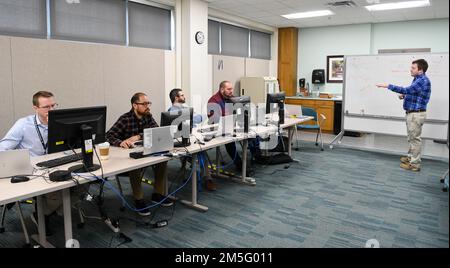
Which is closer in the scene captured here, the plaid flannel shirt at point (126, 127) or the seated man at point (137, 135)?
the seated man at point (137, 135)

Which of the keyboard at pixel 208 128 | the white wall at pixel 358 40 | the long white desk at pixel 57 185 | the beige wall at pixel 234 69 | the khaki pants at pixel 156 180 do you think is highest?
the white wall at pixel 358 40

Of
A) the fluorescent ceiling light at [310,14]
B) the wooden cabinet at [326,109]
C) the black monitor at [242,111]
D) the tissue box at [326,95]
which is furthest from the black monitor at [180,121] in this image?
the tissue box at [326,95]

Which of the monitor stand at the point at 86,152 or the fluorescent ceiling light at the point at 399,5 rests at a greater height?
the fluorescent ceiling light at the point at 399,5

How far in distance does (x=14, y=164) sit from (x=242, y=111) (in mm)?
2469

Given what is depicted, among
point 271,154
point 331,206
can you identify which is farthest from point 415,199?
point 271,154

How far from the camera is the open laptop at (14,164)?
2.21 meters

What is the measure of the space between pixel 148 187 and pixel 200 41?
3003 mm

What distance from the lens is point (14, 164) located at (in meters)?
2.24

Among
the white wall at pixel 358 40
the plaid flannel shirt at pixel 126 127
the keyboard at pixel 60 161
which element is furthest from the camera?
the white wall at pixel 358 40

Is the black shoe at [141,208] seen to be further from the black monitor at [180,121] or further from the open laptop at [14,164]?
the open laptop at [14,164]

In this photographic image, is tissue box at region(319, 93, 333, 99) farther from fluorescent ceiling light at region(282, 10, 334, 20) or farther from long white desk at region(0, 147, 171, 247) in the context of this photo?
long white desk at region(0, 147, 171, 247)

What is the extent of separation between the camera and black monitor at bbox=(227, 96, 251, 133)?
4035 millimetres

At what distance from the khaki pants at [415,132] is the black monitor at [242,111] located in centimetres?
251

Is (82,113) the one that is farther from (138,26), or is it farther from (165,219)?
(138,26)
